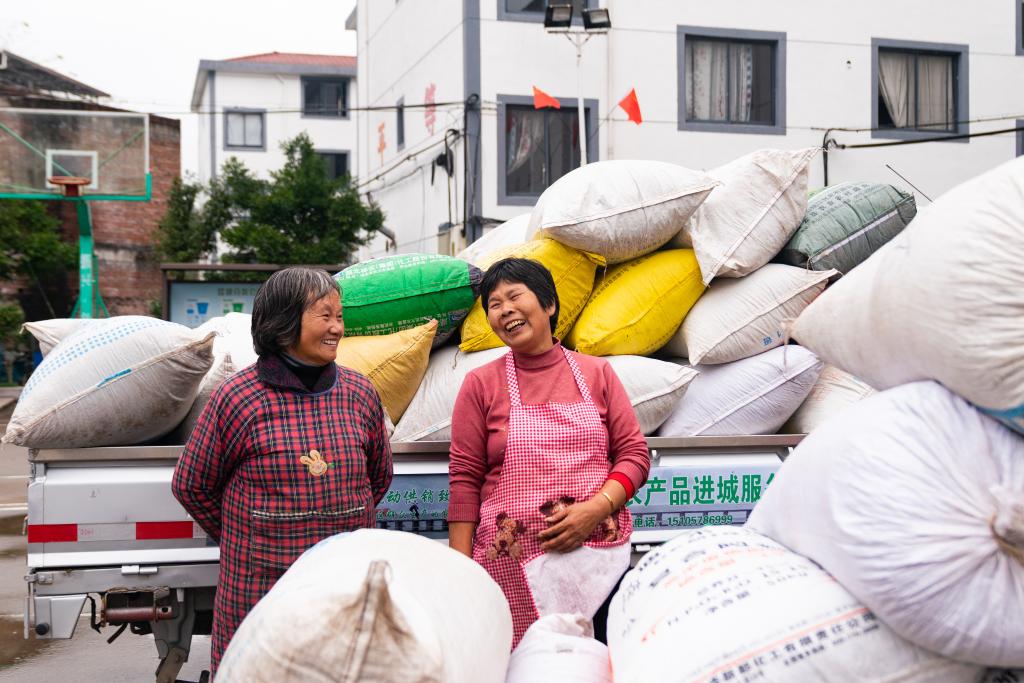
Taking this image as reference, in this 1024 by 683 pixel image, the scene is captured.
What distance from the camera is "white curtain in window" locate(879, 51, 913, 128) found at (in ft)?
53.1

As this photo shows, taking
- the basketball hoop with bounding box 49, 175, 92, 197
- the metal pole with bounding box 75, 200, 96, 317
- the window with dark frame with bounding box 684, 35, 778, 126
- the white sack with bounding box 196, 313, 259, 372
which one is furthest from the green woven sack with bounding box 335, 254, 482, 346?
the basketball hoop with bounding box 49, 175, 92, 197

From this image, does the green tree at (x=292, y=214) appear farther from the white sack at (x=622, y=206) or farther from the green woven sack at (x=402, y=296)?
the white sack at (x=622, y=206)

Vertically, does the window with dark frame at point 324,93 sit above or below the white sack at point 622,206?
above

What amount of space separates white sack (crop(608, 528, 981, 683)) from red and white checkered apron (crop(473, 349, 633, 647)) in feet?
1.98

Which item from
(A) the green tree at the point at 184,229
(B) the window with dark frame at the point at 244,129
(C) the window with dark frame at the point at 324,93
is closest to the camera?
(A) the green tree at the point at 184,229

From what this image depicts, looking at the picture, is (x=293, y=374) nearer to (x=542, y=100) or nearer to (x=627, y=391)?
(x=627, y=391)

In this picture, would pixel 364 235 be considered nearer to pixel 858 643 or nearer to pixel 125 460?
pixel 125 460

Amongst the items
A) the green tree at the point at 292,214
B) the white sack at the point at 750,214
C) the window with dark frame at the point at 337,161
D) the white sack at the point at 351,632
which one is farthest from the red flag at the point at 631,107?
the window with dark frame at the point at 337,161

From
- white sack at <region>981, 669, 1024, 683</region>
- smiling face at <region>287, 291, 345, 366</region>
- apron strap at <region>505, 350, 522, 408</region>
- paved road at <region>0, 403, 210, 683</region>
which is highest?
smiling face at <region>287, 291, 345, 366</region>

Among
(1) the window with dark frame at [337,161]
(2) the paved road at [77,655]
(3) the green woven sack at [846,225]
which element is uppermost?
(1) the window with dark frame at [337,161]

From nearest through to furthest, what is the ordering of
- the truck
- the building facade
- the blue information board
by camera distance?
the truck
the blue information board
the building facade

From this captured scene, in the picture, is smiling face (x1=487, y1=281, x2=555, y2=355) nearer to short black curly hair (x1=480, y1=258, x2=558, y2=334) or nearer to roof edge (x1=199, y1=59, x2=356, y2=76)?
short black curly hair (x1=480, y1=258, x2=558, y2=334)

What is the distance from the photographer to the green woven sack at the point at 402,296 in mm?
3412

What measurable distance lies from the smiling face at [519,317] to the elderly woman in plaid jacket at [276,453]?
43cm
